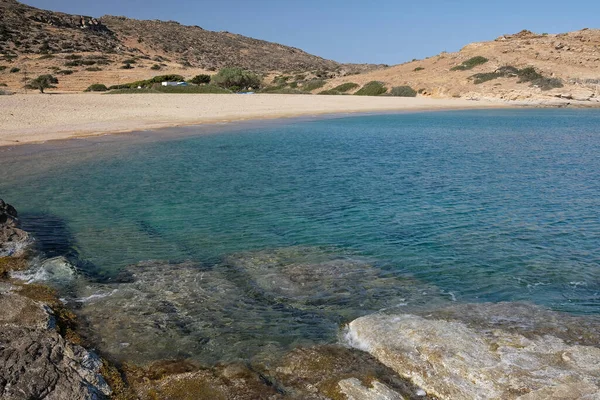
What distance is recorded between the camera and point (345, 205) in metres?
12.9

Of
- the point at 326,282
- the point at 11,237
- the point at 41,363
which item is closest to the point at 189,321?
the point at 41,363

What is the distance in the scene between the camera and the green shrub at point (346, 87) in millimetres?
64625

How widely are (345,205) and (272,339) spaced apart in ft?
23.2

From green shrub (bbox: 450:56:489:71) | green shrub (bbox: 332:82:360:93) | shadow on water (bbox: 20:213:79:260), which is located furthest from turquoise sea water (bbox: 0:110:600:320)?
green shrub (bbox: 450:56:489:71)

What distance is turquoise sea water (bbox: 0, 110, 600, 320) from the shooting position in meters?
8.70

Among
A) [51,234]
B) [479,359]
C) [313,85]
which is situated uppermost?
[313,85]

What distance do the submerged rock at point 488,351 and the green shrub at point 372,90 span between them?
189 ft

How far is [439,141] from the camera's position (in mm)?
25781

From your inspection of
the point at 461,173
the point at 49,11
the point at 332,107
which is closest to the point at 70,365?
the point at 461,173

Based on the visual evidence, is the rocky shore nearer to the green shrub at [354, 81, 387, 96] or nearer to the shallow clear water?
the shallow clear water

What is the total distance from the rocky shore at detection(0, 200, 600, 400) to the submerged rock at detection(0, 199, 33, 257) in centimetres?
38

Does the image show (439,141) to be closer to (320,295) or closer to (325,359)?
(320,295)

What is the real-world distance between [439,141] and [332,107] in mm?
21934

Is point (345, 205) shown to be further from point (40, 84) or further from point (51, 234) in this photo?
point (40, 84)
